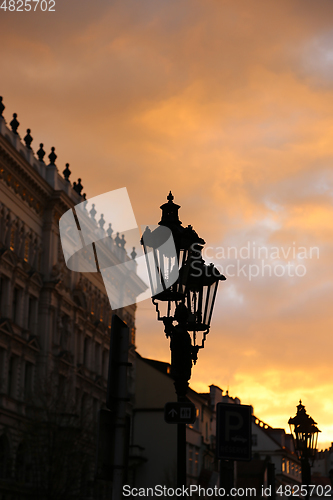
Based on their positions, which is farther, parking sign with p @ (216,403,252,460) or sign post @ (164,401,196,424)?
sign post @ (164,401,196,424)

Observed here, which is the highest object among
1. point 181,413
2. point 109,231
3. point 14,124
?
point 14,124

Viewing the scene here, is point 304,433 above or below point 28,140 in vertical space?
below

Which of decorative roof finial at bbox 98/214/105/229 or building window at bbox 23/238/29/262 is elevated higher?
decorative roof finial at bbox 98/214/105/229

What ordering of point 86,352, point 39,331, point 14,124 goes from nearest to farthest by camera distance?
point 14,124 < point 39,331 < point 86,352

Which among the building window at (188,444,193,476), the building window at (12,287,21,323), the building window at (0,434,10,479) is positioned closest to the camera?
the building window at (0,434,10,479)

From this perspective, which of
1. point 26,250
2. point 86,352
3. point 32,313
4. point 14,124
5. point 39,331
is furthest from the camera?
point 86,352

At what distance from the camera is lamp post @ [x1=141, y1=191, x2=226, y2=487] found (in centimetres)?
1005

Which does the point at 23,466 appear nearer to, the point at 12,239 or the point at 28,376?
the point at 28,376

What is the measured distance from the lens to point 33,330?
148ft

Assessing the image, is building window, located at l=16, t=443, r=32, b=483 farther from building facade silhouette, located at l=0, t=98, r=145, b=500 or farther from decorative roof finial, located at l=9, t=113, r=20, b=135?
decorative roof finial, located at l=9, t=113, r=20, b=135

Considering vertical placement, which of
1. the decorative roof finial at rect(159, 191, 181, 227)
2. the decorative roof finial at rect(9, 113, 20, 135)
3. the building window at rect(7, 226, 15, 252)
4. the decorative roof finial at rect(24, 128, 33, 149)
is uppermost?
the decorative roof finial at rect(24, 128, 33, 149)

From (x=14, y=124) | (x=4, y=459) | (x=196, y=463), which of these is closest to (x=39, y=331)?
(x=4, y=459)

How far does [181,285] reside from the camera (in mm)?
10094

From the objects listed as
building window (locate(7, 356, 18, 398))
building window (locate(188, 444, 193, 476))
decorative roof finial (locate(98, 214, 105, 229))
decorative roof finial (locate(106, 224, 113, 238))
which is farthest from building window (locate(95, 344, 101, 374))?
building window (locate(188, 444, 193, 476))
